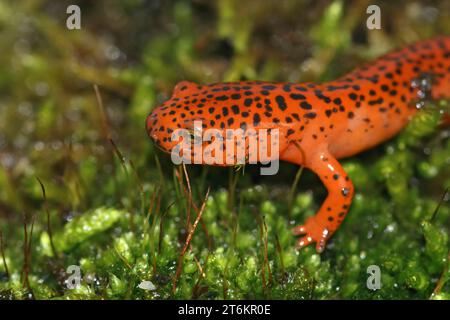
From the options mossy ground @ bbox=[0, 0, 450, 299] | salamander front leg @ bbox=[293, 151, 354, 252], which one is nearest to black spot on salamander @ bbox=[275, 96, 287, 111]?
salamander front leg @ bbox=[293, 151, 354, 252]

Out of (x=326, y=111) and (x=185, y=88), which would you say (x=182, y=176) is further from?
(x=326, y=111)

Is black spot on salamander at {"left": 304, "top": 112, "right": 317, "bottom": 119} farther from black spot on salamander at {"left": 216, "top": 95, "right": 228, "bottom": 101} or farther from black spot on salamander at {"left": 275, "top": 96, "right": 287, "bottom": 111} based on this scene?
black spot on salamander at {"left": 216, "top": 95, "right": 228, "bottom": 101}

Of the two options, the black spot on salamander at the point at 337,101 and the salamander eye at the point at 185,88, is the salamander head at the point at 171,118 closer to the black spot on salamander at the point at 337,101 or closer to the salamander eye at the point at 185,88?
the salamander eye at the point at 185,88

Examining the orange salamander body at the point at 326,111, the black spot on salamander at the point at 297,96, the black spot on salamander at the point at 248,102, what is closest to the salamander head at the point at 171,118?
the orange salamander body at the point at 326,111

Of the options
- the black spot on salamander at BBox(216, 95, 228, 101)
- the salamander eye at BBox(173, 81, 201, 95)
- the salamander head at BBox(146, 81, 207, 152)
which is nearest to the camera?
the salamander head at BBox(146, 81, 207, 152)

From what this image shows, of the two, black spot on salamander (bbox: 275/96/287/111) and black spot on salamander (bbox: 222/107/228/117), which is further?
black spot on salamander (bbox: 275/96/287/111)
